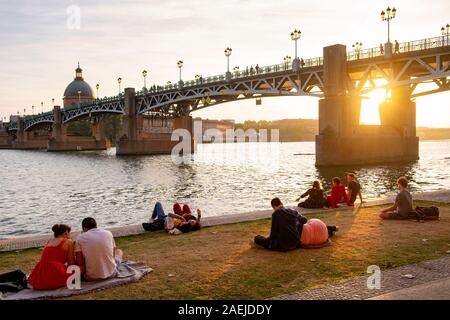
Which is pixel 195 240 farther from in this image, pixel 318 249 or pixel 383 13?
pixel 383 13

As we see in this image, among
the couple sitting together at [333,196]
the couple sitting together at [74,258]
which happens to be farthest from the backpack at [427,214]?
the couple sitting together at [74,258]

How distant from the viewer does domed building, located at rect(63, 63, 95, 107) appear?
182m

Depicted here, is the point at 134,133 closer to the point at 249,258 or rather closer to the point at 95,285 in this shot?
the point at 249,258

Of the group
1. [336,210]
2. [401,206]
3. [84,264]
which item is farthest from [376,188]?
[84,264]

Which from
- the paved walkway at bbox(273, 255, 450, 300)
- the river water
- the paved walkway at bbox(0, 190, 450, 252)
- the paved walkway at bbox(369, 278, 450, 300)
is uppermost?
the paved walkway at bbox(369, 278, 450, 300)

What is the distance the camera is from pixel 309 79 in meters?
58.7

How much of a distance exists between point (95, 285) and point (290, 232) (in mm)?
4505

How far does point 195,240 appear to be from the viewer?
480 inches

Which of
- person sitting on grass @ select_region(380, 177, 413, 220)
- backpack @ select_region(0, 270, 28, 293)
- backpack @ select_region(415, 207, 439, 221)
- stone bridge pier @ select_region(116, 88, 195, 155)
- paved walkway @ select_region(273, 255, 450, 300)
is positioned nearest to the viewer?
paved walkway @ select_region(273, 255, 450, 300)

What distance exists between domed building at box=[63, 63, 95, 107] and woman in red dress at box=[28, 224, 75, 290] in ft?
595

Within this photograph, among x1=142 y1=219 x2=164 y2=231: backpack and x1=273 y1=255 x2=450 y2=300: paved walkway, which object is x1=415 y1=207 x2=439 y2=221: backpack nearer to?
x1=273 y1=255 x2=450 y2=300: paved walkway

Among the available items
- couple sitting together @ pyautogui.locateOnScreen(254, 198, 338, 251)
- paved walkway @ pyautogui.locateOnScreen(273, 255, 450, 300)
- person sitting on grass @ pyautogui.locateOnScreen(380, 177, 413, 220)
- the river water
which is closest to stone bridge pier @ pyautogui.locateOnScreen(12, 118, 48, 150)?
the river water

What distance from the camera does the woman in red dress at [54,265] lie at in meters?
8.05

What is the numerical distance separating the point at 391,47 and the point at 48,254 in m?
48.8
